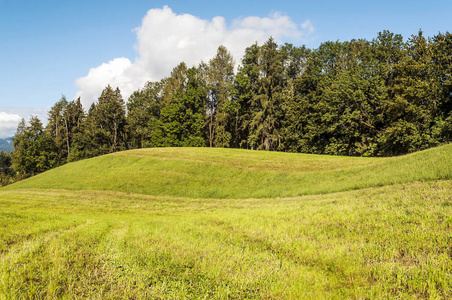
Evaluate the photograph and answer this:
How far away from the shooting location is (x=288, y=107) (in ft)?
189

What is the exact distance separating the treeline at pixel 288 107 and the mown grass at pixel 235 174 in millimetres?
19586

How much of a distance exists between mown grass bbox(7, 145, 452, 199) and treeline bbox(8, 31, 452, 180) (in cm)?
1959

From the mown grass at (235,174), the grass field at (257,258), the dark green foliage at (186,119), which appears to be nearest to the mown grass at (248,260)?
the grass field at (257,258)

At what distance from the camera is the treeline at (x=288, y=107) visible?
127ft

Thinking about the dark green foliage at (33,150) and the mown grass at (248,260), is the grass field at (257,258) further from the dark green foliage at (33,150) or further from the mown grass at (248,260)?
the dark green foliage at (33,150)

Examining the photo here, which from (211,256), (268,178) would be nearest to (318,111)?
(268,178)

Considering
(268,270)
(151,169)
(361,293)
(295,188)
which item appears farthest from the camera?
(151,169)

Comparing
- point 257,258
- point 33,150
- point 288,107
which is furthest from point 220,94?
point 257,258

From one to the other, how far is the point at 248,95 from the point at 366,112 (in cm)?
2873

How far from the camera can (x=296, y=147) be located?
184ft

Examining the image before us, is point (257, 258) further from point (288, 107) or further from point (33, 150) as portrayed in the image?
point (33, 150)

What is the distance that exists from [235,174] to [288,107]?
35.8 metres

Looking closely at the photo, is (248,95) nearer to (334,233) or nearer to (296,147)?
(296,147)

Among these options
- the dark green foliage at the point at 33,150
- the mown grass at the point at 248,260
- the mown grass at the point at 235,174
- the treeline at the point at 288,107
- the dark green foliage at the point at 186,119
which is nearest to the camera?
the mown grass at the point at 248,260
